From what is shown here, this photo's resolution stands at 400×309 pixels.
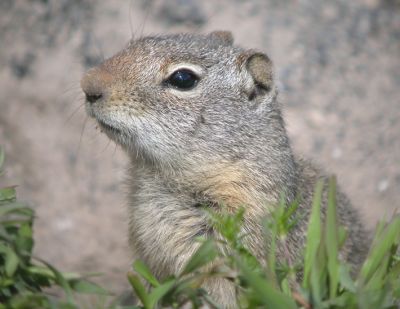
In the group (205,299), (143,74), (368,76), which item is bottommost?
(205,299)

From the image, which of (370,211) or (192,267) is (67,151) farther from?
(192,267)

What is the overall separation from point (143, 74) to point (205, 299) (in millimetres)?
1709

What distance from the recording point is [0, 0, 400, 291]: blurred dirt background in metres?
6.34

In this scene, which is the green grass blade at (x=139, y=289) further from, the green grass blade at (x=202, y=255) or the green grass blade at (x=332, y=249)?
the green grass blade at (x=332, y=249)

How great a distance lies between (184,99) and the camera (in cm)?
399

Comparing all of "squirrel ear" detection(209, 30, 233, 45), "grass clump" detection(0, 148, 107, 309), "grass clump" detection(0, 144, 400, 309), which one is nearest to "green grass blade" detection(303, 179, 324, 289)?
"grass clump" detection(0, 144, 400, 309)

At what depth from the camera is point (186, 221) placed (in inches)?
152

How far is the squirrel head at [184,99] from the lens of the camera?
12.5 feet

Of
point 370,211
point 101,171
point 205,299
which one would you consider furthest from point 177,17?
point 205,299

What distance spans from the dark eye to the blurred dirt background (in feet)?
7.25

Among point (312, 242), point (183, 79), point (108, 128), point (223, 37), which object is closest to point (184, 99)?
point (183, 79)

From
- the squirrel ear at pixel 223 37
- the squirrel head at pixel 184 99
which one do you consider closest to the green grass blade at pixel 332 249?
the squirrel head at pixel 184 99

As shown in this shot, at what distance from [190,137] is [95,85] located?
22.2 inches

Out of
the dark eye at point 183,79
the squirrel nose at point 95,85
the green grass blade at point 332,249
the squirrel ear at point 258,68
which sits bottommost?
the green grass blade at point 332,249
